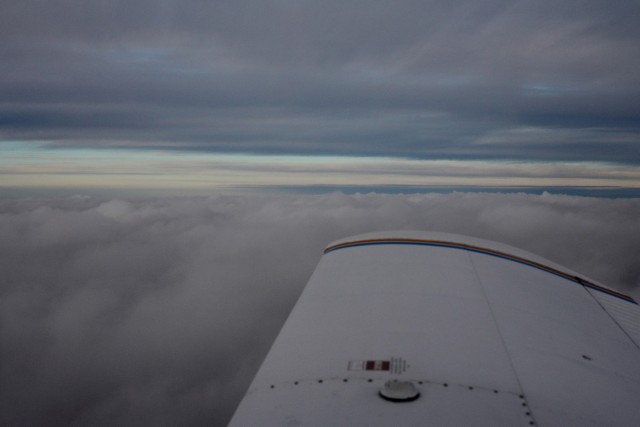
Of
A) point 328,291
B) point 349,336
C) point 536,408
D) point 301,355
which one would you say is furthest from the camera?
point 328,291

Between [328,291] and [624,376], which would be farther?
[328,291]

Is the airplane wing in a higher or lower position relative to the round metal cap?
lower

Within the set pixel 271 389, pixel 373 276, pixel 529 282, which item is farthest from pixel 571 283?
pixel 271 389

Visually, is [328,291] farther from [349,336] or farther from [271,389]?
[271,389]

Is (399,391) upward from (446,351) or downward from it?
upward

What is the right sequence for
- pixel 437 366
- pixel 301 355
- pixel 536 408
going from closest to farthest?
pixel 536 408
pixel 437 366
pixel 301 355

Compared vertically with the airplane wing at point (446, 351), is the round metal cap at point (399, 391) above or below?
above

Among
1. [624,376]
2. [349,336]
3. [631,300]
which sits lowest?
[631,300]

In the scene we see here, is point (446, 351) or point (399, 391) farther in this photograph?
point (446, 351)
